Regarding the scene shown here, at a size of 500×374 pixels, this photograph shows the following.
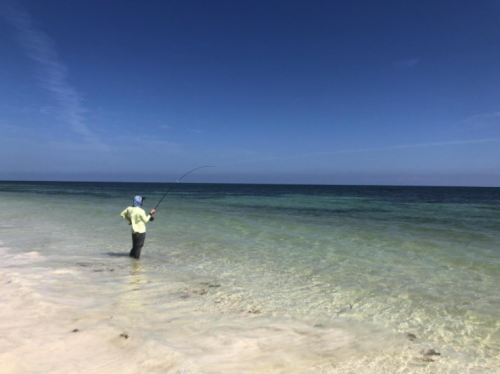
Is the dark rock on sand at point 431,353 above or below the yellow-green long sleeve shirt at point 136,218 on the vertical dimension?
below

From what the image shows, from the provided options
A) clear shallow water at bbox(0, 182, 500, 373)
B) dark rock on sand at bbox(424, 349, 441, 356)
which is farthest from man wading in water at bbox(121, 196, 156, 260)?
dark rock on sand at bbox(424, 349, 441, 356)

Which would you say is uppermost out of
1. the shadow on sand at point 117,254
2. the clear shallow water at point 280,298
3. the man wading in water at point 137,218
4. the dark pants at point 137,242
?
the man wading in water at point 137,218

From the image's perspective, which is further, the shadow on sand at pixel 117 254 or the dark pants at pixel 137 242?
the shadow on sand at pixel 117 254

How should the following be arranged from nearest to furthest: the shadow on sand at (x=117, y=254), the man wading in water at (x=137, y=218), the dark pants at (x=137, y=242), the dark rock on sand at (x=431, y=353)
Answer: the dark rock on sand at (x=431, y=353)
the man wading in water at (x=137, y=218)
the dark pants at (x=137, y=242)
the shadow on sand at (x=117, y=254)

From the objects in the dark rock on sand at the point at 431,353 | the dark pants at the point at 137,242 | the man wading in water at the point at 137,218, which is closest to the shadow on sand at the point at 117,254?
the dark pants at the point at 137,242

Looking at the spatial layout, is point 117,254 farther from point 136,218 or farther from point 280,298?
point 280,298

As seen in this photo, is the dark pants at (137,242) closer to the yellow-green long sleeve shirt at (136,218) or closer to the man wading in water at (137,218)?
the man wading in water at (137,218)

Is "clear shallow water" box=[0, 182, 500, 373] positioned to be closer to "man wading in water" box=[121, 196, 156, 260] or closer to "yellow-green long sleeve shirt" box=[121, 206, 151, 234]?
"man wading in water" box=[121, 196, 156, 260]

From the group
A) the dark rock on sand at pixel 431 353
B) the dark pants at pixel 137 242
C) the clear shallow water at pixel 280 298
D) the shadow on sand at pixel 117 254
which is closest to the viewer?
the clear shallow water at pixel 280 298

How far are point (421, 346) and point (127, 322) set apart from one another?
4.36 m

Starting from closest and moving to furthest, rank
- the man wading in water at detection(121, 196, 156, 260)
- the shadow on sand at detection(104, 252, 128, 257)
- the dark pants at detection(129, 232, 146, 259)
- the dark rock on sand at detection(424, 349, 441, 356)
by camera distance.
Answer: the dark rock on sand at detection(424, 349, 441, 356) < the man wading in water at detection(121, 196, 156, 260) < the dark pants at detection(129, 232, 146, 259) < the shadow on sand at detection(104, 252, 128, 257)

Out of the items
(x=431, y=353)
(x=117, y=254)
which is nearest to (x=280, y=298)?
(x=431, y=353)

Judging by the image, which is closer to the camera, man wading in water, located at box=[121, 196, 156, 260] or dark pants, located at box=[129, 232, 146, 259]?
man wading in water, located at box=[121, 196, 156, 260]

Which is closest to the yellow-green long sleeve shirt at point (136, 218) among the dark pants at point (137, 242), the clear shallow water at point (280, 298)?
the dark pants at point (137, 242)
